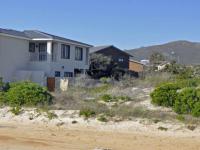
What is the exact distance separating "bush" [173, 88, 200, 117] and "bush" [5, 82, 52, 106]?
7.06m

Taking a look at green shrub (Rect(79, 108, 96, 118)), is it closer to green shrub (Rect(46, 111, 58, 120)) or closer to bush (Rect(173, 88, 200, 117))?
green shrub (Rect(46, 111, 58, 120))

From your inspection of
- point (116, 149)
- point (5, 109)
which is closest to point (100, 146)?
point (116, 149)

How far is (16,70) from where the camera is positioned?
46031mm

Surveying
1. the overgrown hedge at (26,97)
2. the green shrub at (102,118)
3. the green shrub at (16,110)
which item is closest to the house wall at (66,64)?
the overgrown hedge at (26,97)

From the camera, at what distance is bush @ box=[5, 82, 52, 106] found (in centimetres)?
2575

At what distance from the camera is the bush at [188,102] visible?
22.1 m

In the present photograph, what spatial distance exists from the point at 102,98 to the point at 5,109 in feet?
18.7

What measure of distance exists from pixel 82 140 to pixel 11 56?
28.4 metres

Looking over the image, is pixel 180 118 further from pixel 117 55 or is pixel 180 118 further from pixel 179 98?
pixel 117 55

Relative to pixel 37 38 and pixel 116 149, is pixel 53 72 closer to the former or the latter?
pixel 37 38

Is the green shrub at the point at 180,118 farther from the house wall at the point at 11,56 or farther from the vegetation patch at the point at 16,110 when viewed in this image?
the house wall at the point at 11,56

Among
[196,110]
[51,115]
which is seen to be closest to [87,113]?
[51,115]

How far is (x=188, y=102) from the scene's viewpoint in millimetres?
22578

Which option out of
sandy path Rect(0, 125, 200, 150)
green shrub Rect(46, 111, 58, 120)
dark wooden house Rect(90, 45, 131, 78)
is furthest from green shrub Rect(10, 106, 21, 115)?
dark wooden house Rect(90, 45, 131, 78)
